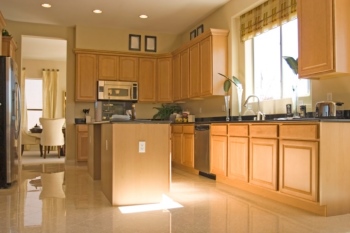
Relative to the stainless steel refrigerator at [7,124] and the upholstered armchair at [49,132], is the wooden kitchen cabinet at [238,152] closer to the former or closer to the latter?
the stainless steel refrigerator at [7,124]

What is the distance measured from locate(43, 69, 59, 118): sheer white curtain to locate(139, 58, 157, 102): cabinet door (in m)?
4.65

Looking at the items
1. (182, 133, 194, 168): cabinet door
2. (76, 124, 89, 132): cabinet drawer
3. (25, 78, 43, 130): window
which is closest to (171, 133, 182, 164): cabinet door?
(182, 133, 194, 168): cabinet door

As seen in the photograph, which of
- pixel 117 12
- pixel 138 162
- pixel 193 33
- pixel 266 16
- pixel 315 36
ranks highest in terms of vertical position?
pixel 117 12

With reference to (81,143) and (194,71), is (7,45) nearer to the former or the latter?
(81,143)

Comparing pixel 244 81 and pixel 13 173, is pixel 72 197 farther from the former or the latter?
pixel 244 81

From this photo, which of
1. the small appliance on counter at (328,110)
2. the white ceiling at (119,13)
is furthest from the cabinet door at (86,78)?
the small appliance on counter at (328,110)

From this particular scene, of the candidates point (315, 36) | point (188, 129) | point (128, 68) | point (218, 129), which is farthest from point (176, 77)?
point (315, 36)

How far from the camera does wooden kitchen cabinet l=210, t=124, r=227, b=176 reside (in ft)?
15.3

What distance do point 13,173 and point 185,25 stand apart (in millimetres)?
4734

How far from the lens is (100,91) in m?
7.27

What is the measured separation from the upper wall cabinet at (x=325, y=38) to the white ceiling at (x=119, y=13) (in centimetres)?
246

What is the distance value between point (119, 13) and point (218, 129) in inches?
132

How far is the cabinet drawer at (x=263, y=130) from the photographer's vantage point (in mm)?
3592

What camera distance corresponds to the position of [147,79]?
7.69 m
